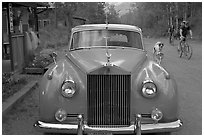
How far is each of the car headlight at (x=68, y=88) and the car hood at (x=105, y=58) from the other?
0.27 meters

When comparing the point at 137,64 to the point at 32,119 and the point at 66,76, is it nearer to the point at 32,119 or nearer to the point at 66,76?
the point at 66,76

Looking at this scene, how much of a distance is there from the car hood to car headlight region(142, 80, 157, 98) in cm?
27

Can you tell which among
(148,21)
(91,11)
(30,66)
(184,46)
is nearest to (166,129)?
(30,66)

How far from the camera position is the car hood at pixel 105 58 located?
14.0 ft

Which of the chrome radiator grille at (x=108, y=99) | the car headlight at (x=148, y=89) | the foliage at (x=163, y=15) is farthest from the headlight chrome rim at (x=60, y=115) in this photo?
the foliage at (x=163, y=15)

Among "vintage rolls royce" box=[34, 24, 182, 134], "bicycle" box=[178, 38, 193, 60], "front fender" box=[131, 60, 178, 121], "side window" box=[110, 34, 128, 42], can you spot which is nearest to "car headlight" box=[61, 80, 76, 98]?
"vintage rolls royce" box=[34, 24, 182, 134]

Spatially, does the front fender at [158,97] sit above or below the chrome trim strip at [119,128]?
above

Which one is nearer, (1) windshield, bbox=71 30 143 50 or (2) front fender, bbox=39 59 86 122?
(2) front fender, bbox=39 59 86 122

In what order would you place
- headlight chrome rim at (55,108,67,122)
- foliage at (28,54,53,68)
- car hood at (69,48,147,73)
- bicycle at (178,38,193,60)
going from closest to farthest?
headlight chrome rim at (55,108,67,122) < car hood at (69,48,147,73) < foliage at (28,54,53,68) < bicycle at (178,38,193,60)

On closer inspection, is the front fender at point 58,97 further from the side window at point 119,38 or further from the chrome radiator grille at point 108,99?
the side window at point 119,38

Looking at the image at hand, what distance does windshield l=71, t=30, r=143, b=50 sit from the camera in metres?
5.54

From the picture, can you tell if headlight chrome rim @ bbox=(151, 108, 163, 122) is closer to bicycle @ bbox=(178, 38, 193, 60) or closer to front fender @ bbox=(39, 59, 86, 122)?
front fender @ bbox=(39, 59, 86, 122)

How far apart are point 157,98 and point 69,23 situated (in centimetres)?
3458

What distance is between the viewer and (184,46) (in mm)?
14102
